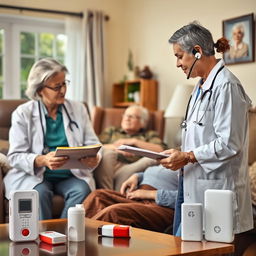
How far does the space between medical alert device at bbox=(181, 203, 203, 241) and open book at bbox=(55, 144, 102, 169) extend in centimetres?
119

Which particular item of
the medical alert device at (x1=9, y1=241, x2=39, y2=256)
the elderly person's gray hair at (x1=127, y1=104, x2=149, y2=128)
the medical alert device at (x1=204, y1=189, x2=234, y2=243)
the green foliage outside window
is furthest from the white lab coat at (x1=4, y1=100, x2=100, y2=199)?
the green foliage outside window

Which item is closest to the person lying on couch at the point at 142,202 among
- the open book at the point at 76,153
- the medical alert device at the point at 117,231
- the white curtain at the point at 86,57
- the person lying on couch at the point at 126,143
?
the open book at the point at 76,153

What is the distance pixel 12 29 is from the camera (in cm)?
570

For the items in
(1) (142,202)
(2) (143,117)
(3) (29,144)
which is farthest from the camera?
(2) (143,117)

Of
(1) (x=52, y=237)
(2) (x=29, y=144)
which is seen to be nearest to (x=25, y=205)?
(1) (x=52, y=237)

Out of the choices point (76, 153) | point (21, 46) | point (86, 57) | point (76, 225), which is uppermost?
point (21, 46)

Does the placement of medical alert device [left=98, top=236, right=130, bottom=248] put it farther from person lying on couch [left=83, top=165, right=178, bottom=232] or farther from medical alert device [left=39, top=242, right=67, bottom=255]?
person lying on couch [left=83, top=165, right=178, bottom=232]

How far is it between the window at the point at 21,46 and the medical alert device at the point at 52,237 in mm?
3833

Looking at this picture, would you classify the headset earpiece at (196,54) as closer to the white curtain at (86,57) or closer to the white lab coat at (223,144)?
the white lab coat at (223,144)

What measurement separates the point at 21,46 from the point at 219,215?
4.27 metres

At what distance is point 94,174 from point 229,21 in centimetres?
193

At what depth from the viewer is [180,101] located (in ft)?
15.8

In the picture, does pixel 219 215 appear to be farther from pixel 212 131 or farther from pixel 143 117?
pixel 143 117

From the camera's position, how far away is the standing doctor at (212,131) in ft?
7.22
